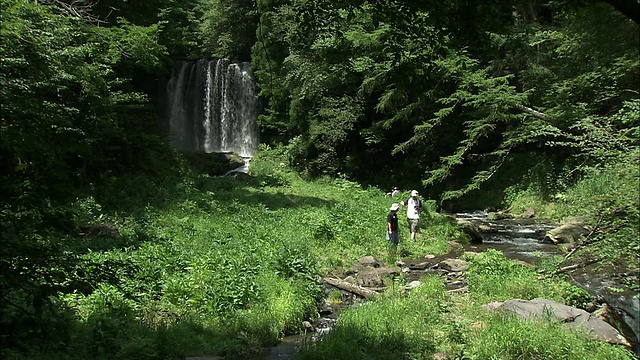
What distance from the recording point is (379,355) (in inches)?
275

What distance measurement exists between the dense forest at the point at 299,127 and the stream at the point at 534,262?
96 cm

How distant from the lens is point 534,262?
485 inches

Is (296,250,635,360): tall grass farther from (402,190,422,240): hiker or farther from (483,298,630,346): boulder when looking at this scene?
(402,190,422,240): hiker

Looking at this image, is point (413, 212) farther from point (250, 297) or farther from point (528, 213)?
point (528, 213)

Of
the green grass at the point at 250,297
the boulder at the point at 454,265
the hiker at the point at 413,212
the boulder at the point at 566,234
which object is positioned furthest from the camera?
the hiker at the point at 413,212

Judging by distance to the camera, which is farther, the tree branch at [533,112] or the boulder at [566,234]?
the tree branch at [533,112]

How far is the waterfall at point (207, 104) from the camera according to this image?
33.2 m

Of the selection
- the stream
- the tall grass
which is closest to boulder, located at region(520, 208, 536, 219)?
the stream

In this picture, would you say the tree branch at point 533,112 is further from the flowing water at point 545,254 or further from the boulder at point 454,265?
the boulder at point 454,265

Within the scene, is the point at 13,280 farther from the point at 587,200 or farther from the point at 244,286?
the point at 587,200

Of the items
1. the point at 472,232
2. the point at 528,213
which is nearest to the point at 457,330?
the point at 472,232

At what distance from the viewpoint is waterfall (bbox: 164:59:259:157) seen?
33.2 m

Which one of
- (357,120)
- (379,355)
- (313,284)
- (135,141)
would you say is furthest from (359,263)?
(357,120)

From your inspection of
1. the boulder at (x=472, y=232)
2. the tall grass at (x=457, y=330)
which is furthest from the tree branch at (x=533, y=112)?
the tall grass at (x=457, y=330)
